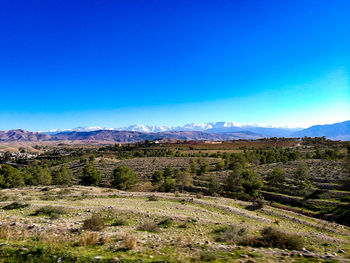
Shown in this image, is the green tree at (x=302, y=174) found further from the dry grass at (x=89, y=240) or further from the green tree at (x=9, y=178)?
the green tree at (x=9, y=178)

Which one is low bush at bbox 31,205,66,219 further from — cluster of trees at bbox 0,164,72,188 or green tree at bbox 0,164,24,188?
green tree at bbox 0,164,24,188

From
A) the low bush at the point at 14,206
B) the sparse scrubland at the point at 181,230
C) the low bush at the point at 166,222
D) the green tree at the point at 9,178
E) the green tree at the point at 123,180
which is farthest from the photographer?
the green tree at the point at 9,178

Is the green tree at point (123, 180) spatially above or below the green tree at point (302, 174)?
below

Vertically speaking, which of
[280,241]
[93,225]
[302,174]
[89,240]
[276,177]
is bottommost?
[276,177]

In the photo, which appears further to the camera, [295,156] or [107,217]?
[295,156]

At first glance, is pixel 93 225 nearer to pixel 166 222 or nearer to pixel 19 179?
pixel 166 222

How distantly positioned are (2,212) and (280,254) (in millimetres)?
23888

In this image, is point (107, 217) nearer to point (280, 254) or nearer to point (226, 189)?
point (280, 254)

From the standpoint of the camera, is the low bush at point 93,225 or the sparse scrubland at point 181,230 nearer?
the sparse scrubland at point 181,230

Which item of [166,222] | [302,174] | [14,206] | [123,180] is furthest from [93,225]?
[302,174]

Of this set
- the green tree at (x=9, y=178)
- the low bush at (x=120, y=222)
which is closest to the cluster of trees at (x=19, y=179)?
the green tree at (x=9, y=178)

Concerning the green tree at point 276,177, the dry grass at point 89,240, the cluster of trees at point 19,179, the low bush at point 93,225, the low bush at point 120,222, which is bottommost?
the cluster of trees at point 19,179

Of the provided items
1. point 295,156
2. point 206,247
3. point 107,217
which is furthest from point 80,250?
point 295,156

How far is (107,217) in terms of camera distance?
56.4 feet
